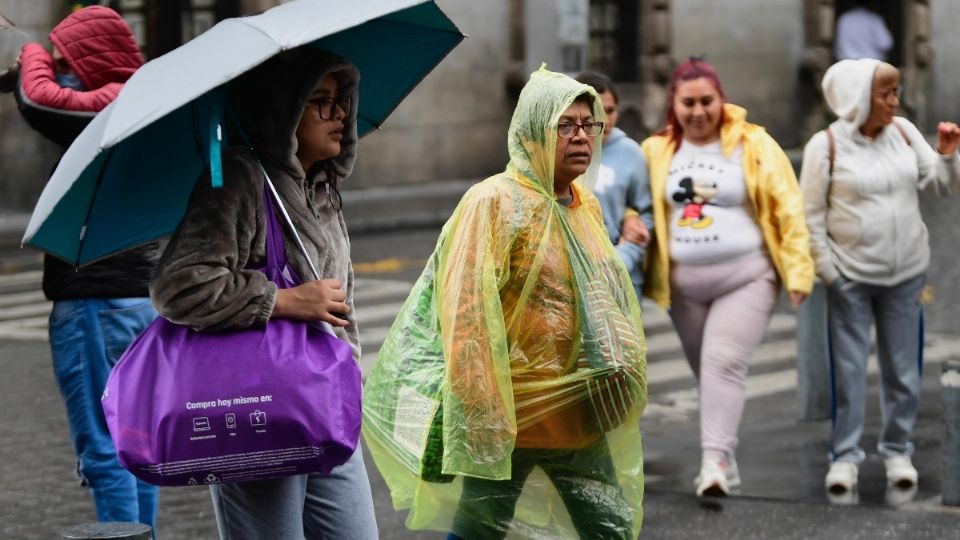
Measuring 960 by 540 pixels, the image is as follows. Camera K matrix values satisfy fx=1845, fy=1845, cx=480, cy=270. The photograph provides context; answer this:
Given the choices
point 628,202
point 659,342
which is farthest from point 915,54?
point 628,202

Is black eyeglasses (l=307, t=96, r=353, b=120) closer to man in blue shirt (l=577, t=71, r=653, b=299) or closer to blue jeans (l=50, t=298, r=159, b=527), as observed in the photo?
blue jeans (l=50, t=298, r=159, b=527)

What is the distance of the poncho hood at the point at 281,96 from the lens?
423cm

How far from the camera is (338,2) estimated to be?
4.23 metres

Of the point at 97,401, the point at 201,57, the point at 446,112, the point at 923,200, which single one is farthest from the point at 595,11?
the point at 201,57

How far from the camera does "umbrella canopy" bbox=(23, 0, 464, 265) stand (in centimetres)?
393

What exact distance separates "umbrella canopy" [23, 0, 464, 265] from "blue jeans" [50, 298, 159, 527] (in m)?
1.53

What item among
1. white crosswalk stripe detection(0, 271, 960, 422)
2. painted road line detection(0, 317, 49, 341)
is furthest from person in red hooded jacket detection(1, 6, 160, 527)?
painted road line detection(0, 317, 49, 341)

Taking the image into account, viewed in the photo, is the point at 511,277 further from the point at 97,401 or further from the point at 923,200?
the point at 923,200

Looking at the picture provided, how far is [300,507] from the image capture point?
167 inches

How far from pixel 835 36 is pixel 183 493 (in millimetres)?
19857

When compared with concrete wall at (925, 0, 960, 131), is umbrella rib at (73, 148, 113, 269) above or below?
above

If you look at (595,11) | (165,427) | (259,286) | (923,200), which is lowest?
(923,200)

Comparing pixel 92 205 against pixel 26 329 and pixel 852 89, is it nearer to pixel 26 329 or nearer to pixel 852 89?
pixel 852 89

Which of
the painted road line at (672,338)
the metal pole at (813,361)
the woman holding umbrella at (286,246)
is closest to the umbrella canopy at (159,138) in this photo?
the woman holding umbrella at (286,246)
